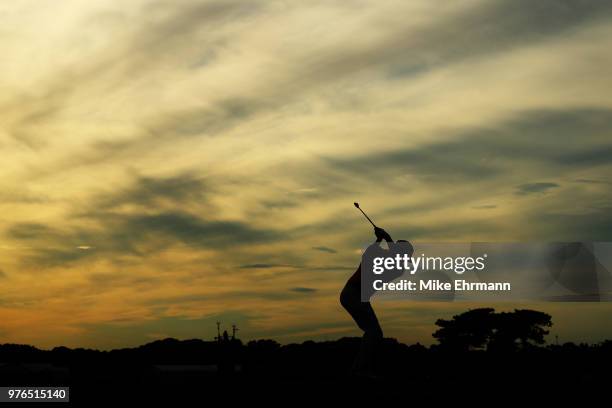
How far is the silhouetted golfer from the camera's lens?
24969 millimetres

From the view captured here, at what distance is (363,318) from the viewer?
2578 centimetres

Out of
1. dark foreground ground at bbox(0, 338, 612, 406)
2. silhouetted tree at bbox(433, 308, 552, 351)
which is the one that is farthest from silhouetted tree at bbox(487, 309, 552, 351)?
dark foreground ground at bbox(0, 338, 612, 406)

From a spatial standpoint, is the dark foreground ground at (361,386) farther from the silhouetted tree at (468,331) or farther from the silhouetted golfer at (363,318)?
the silhouetted tree at (468,331)

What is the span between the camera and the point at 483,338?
333 ft

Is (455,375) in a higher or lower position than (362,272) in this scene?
lower

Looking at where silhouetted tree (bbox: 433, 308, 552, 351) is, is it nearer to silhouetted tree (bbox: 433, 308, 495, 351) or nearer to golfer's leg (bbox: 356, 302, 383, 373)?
silhouetted tree (bbox: 433, 308, 495, 351)

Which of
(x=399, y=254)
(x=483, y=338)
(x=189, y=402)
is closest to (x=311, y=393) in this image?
(x=189, y=402)

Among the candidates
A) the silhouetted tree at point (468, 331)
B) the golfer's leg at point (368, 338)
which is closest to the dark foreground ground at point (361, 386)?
the golfer's leg at point (368, 338)

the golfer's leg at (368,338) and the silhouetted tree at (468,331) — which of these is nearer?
the golfer's leg at (368,338)

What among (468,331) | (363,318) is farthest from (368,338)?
(468,331)

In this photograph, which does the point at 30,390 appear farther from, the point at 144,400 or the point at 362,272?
the point at 362,272

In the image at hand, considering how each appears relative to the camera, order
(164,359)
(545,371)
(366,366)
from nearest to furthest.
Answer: (366,366) < (545,371) < (164,359)

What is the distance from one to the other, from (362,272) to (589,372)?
26.2 feet

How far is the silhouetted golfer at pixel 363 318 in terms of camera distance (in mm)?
24969
